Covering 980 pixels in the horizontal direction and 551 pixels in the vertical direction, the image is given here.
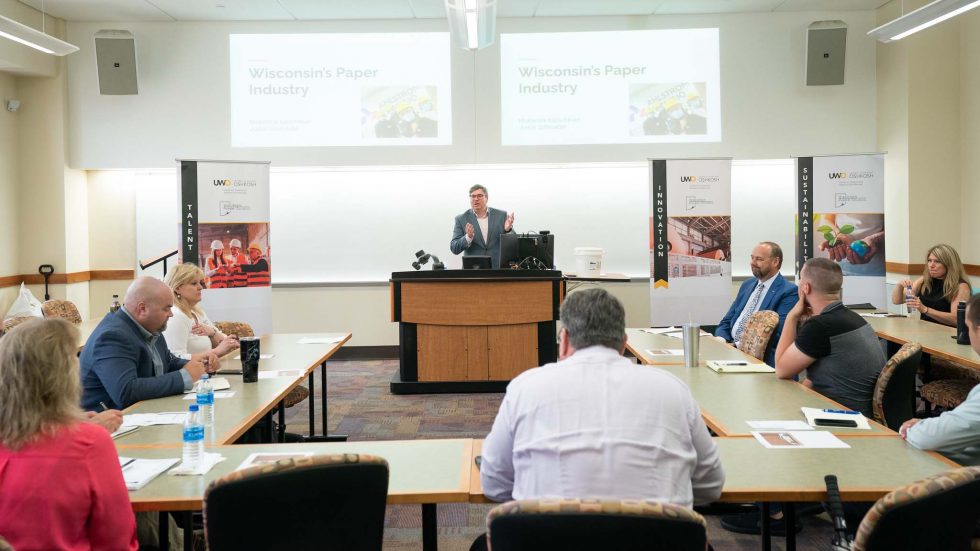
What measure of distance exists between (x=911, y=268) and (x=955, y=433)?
6312 mm

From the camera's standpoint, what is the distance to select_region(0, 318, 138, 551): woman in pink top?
1917 mm

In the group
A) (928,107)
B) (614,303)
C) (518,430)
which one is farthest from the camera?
(928,107)

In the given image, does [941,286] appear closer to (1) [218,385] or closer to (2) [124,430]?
(1) [218,385]

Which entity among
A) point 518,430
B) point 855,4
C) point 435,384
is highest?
point 855,4

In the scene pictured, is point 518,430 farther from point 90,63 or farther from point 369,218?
point 90,63

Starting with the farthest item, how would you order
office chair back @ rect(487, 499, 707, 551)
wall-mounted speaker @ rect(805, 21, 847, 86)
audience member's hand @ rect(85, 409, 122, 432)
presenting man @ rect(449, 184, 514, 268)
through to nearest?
wall-mounted speaker @ rect(805, 21, 847, 86) → presenting man @ rect(449, 184, 514, 268) → audience member's hand @ rect(85, 409, 122, 432) → office chair back @ rect(487, 499, 707, 551)

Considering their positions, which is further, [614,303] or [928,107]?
[928,107]

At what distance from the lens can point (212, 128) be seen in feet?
27.9

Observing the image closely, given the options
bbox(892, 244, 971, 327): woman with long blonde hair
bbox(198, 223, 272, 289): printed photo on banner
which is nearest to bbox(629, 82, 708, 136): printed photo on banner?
bbox(892, 244, 971, 327): woman with long blonde hair

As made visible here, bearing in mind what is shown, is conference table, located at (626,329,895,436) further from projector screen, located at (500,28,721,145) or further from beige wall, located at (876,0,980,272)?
beige wall, located at (876,0,980,272)

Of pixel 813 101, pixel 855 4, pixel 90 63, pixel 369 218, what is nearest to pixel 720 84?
pixel 813 101

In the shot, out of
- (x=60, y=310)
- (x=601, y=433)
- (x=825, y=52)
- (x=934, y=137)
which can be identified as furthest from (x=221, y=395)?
(x=934, y=137)

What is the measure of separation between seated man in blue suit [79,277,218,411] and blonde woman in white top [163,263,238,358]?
655 mm

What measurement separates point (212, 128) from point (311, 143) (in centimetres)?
106
